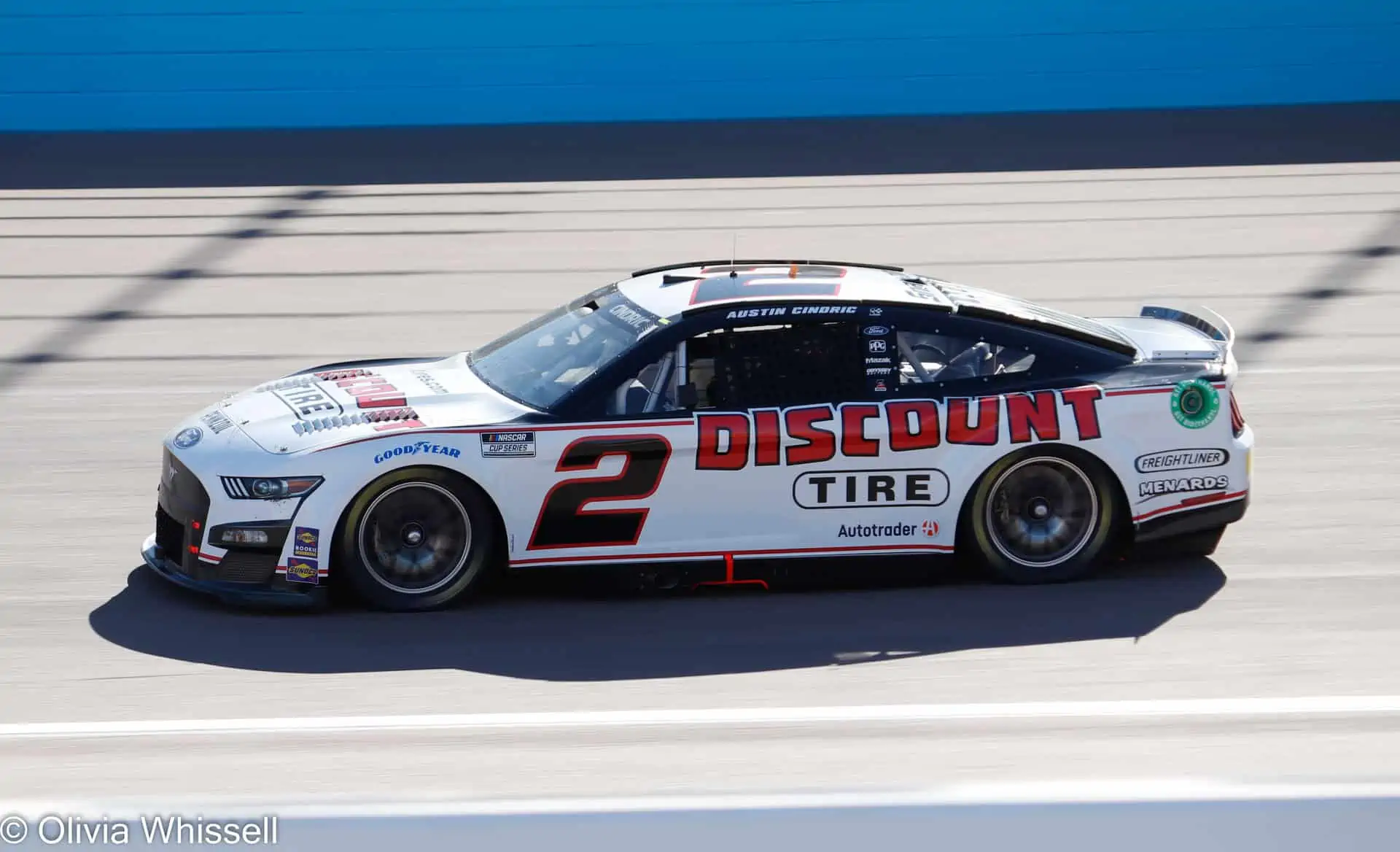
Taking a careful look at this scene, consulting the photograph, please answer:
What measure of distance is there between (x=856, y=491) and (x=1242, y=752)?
5.91 feet

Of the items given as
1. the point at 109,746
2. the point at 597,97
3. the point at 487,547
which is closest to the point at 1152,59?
the point at 597,97

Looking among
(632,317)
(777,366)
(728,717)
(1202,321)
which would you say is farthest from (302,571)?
(1202,321)

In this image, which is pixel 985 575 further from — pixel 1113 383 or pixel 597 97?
pixel 597 97

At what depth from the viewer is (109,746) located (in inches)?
201

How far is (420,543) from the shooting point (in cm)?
614

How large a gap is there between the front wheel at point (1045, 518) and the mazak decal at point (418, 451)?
6.46ft

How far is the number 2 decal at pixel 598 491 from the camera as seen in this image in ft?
20.1

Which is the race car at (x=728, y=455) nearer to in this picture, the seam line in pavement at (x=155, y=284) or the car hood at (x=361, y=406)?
the car hood at (x=361, y=406)

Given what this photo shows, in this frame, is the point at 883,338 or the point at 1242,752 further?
the point at 883,338

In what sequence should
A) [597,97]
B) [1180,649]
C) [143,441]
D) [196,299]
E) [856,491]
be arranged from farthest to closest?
[597,97], [196,299], [143,441], [856,491], [1180,649]

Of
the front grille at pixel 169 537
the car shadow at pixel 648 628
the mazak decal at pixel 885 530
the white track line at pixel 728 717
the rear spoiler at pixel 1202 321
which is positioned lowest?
the white track line at pixel 728 717

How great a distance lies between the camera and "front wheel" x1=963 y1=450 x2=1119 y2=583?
6.41 metres

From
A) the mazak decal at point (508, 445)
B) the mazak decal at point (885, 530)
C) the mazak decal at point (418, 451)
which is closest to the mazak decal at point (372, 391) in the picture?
the mazak decal at point (418, 451)

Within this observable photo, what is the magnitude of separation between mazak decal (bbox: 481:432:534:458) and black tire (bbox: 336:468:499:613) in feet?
0.52
